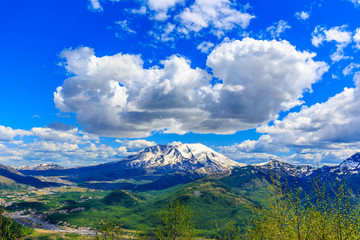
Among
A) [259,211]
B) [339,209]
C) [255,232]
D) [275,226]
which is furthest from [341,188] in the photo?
[255,232]

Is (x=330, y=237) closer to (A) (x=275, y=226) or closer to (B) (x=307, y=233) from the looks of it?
(B) (x=307, y=233)

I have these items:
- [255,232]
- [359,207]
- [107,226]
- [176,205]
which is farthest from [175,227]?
[359,207]

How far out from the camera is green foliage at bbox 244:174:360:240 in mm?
25656

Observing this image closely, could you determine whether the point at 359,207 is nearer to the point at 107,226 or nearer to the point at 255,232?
the point at 255,232

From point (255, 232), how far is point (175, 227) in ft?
142

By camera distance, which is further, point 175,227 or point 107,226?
point 175,227

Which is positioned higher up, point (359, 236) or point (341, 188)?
point (341, 188)

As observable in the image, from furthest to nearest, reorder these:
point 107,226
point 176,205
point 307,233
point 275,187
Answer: point 176,205
point 107,226
point 275,187
point 307,233

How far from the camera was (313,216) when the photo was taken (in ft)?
91.6

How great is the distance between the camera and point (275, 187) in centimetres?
2902

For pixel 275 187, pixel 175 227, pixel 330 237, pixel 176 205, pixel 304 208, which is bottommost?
pixel 175 227

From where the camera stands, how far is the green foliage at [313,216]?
1010 inches

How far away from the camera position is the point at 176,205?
253 ft

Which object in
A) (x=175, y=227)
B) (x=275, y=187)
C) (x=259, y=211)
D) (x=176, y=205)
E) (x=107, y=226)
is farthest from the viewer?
(x=176, y=205)
